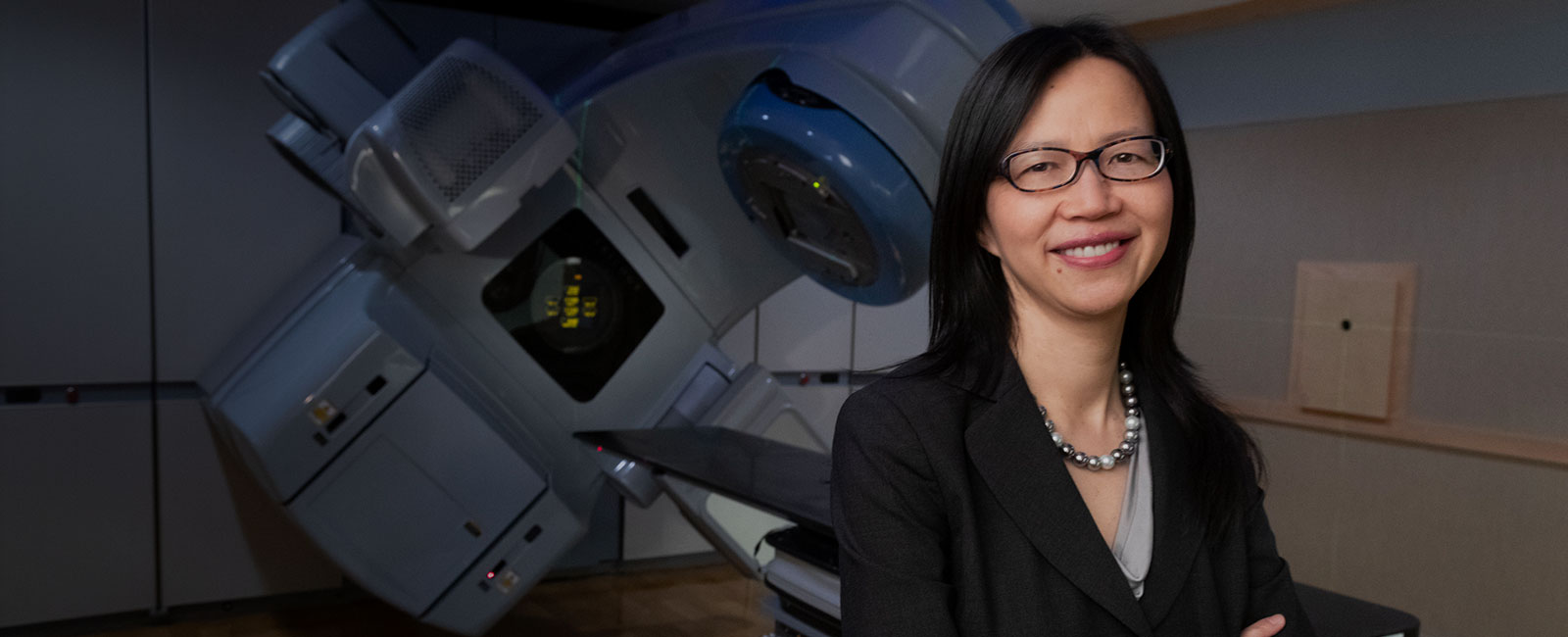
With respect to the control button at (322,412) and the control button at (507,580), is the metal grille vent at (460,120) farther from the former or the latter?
the control button at (507,580)

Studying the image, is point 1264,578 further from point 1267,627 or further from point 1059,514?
point 1059,514

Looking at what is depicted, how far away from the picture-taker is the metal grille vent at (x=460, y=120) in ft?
8.31

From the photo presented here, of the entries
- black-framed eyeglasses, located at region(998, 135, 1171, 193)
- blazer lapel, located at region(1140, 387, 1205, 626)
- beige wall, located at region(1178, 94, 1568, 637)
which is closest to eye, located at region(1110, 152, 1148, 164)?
black-framed eyeglasses, located at region(998, 135, 1171, 193)

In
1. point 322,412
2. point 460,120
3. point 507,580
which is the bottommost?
point 507,580

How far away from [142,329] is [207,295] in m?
0.20

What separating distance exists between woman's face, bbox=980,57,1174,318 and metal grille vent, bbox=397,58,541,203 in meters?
1.89

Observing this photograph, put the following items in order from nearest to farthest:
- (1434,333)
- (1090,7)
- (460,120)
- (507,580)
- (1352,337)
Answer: (460,120), (507,580), (1434,333), (1352,337), (1090,7)

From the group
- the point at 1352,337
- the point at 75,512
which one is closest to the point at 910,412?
the point at 1352,337

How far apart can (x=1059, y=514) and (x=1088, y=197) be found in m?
0.27

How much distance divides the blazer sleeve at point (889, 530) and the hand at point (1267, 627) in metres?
0.31

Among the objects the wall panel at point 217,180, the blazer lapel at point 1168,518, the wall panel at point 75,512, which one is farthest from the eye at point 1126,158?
the wall panel at point 75,512

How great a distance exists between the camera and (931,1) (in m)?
1.91

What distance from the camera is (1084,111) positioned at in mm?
929

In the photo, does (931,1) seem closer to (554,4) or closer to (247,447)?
(247,447)
